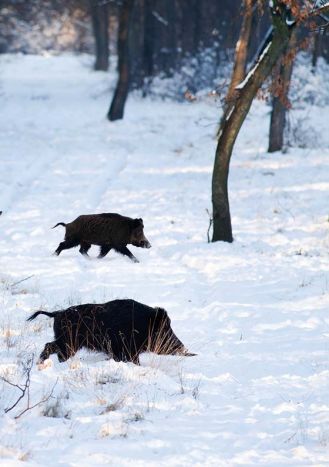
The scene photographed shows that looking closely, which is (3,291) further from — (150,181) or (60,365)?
(150,181)

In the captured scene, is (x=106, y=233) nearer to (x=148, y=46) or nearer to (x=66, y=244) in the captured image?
(x=66, y=244)

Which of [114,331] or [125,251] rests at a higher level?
[114,331]

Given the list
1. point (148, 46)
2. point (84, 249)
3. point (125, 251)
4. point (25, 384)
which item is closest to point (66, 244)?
point (84, 249)

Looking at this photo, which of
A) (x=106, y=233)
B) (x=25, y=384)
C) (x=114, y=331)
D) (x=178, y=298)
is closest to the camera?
(x=25, y=384)

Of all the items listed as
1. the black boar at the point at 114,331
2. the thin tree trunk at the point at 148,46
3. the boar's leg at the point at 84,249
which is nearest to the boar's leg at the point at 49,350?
the black boar at the point at 114,331

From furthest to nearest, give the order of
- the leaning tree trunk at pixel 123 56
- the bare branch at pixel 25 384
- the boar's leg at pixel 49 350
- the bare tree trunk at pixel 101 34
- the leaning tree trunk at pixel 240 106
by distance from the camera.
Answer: the bare tree trunk at pixel 101 34, the leaning tree trunk at pixel 123 56, the leaning tree trunk at pixel 240 106, the boar's leg at pixel 49 350, the bare branch at pixel 25 384

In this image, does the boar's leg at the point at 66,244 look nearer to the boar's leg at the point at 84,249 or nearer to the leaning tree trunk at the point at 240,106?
the boar's leg at the point at 84,249

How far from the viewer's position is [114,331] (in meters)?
6.19

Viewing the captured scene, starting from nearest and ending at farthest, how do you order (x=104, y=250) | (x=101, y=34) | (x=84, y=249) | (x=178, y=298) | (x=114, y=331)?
(x=114, y=331) → (x=178, y=298) → (x=104, y=250) → (x=84, y=249) → (x=101, y=34)

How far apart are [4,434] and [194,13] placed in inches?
1469

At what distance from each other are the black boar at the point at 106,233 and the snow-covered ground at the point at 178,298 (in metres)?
0.26

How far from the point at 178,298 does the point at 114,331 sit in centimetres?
280

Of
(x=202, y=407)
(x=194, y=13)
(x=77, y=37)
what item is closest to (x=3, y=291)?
(x=202, y=407)

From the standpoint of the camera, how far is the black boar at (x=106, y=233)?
10.9 meters
